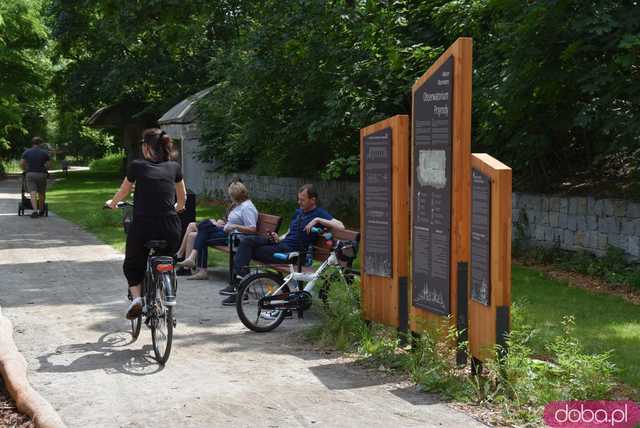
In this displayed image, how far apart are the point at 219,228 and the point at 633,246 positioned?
17.5 ft

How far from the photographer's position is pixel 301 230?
10.4m

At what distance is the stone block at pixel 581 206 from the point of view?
1395cm

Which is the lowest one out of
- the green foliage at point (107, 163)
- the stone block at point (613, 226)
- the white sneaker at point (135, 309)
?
the white sneaker at point (135, 309)

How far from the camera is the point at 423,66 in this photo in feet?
54.4

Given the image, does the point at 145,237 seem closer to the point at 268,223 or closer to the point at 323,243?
the point at 323,243

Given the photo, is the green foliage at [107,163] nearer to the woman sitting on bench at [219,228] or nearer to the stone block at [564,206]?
the stone block at [564,206]

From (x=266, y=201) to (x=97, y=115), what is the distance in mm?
21710

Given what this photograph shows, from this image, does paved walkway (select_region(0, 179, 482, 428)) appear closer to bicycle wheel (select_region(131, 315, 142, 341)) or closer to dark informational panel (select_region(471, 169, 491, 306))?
bicycle wheel (select_region(131, 315, 142, 341))

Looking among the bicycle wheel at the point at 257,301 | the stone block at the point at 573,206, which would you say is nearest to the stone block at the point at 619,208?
the stone block at the point at 573,206

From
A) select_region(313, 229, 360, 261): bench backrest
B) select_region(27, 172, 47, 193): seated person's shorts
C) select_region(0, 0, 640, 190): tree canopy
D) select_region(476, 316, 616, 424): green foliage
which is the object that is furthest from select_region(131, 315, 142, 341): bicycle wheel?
select_region(27, 172, 47, 193): seated person's shorts

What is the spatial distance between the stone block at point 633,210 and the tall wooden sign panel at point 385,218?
5564 mm

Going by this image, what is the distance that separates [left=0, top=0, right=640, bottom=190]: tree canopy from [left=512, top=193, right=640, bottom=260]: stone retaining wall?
Result: 1.84ft

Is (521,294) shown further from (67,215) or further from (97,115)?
(97,115)

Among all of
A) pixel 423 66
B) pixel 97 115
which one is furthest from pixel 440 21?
pixel 97 115
